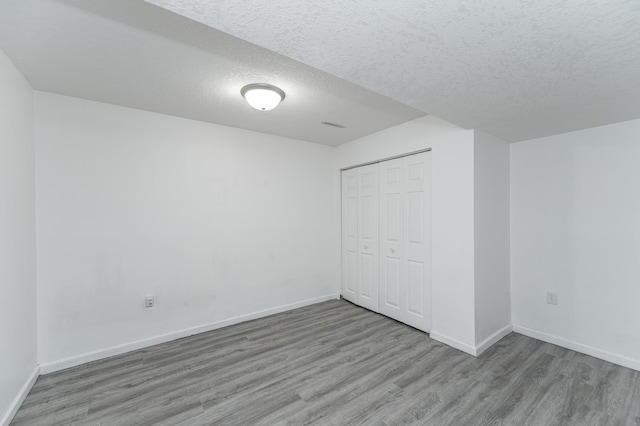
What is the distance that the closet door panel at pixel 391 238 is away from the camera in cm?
337

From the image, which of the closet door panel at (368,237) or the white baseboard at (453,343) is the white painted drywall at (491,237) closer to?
the white baseboard at (453,343)

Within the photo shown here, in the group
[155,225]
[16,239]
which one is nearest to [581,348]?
[155,225]

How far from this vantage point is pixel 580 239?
8.75ft

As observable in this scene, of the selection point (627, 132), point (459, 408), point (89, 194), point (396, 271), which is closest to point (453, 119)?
point (627, 132)

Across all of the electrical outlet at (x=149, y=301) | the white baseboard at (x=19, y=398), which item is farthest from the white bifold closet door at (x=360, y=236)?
the white baseboard at (x=19, y=398)

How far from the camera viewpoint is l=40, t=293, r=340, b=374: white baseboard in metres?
2.37

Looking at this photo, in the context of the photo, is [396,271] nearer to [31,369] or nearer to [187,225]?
[187,225]

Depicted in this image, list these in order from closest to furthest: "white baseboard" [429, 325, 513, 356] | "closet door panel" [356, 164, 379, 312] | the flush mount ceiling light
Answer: the flush mount ceiling light
"white baseboard" [429, 325, 513, 356]
"closet door panel" [356, 164, 379, 312]

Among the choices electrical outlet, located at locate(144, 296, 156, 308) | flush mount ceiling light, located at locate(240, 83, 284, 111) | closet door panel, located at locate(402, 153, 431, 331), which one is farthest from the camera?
closet door panel, located at locate(402, 153, 431, 331)

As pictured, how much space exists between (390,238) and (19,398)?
3624 millimetres

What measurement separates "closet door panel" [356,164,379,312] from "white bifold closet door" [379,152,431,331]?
11cm

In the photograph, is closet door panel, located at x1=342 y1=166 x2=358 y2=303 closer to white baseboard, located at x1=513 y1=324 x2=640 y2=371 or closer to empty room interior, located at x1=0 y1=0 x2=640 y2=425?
empty room interior, located at x1=0 y1=0 x2=640 y2=425

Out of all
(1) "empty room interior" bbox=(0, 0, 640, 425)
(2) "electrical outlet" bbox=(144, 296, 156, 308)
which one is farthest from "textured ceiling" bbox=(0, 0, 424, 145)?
(2) "electrical outlet" bbox=(144, 296, 156, 308)

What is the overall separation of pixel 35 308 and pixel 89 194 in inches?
41.8
